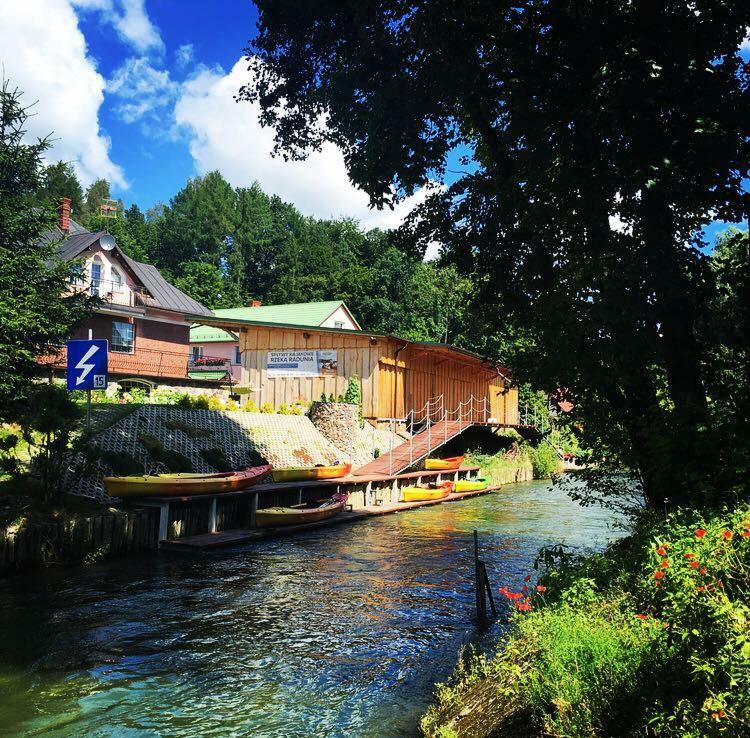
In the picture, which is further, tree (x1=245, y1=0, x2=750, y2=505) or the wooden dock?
the wooden dock

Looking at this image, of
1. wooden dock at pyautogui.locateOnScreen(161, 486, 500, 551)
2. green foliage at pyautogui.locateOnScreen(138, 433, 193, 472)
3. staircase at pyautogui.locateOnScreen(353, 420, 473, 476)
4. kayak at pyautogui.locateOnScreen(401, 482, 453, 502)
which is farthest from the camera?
staircase at pyautogui.locateOnScreen(353, 420, 473, 476)

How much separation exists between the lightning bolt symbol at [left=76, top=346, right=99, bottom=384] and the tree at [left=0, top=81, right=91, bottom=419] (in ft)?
3.02

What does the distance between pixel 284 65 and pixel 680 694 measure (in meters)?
12.1

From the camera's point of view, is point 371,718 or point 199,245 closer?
point 371,718

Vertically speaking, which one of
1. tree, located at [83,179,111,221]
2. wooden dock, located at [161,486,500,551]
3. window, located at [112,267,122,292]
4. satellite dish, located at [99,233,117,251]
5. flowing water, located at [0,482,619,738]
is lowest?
flowing water, located at [0,482,619,738]

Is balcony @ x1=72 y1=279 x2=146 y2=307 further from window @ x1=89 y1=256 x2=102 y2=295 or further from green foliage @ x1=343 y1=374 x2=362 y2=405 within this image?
green foliage @ x1=343 y1=374 x2=362 y2=405

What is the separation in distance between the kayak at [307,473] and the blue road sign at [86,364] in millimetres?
9016

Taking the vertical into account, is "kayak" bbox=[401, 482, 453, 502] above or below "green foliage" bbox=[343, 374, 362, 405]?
below

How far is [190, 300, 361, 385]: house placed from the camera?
46.8 metres

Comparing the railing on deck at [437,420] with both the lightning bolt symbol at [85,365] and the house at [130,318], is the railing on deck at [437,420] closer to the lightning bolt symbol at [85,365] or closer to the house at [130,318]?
the house at [130,318]

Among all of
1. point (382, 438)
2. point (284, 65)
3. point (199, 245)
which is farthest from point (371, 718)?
point (199, 245)

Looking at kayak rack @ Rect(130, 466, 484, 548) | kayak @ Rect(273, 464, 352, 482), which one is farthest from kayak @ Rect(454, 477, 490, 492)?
kayak @ Rect(273, 464, 352, 482)

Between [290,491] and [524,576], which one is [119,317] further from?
[524,576]

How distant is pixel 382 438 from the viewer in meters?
34.6
